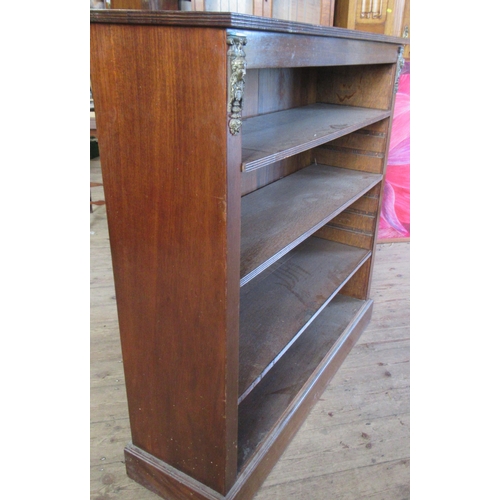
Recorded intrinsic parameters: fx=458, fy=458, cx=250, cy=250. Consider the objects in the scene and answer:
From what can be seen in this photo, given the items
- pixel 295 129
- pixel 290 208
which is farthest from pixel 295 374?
pixel 295 129

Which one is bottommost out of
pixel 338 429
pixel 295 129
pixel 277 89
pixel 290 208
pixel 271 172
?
pixel 338 429

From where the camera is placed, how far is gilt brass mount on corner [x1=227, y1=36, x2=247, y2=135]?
918 millimetres

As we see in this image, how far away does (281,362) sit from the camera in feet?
6.57

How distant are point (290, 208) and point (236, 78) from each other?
81cm

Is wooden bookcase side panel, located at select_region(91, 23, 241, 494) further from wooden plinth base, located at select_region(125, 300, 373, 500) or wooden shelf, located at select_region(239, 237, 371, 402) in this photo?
wooden shelf, located at select_region(239, 237, 371, 402)

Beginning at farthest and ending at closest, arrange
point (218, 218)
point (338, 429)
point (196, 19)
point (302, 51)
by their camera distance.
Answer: point (338, 429) → point (302, 51) → point (218, 218) → point (196, 19)

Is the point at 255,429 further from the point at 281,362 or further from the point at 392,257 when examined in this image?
the point at 392,257

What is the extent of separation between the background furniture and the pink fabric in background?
130 cm

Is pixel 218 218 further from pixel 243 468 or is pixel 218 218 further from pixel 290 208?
pixel 243 468

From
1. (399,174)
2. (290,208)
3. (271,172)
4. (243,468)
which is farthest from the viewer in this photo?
(399,174)

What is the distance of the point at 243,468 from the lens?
1477mm

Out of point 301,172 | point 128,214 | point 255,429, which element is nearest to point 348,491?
point 255,429

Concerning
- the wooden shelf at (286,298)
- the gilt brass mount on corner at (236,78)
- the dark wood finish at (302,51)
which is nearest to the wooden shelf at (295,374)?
the wooden shelf at (286,298)

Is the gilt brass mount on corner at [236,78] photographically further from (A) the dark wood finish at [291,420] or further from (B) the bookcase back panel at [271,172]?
(A) the dark wood finish at [291,420]
